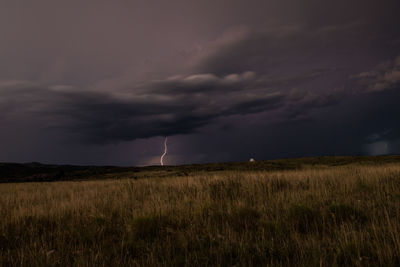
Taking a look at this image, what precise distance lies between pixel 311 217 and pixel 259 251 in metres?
2.04

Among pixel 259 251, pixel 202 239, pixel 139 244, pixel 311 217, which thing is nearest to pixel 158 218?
pixel 139 244

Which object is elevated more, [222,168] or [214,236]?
[214,236]

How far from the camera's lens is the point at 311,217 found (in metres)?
4.87

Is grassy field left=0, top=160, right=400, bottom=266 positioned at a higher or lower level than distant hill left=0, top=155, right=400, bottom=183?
higher

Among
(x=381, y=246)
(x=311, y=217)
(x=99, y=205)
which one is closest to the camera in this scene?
(x=381, y=246)

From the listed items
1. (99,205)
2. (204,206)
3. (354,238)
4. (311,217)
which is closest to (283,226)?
(311,217)

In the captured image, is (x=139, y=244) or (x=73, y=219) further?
(x=73, y=219)

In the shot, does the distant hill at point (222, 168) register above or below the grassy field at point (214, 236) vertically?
below

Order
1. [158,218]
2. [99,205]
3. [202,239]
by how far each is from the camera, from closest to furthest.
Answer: [202,239] < [158,218] < [99,205]

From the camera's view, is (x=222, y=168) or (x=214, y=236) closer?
(x=214, y=236)

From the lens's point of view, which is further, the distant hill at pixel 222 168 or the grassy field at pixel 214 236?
the distant hill at pixel 222 168

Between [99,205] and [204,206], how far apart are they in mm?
3477

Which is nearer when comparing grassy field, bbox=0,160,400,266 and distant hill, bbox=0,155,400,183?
grassy field, bbox=0,160,400,266

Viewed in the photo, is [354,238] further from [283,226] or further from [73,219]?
[73,219]
